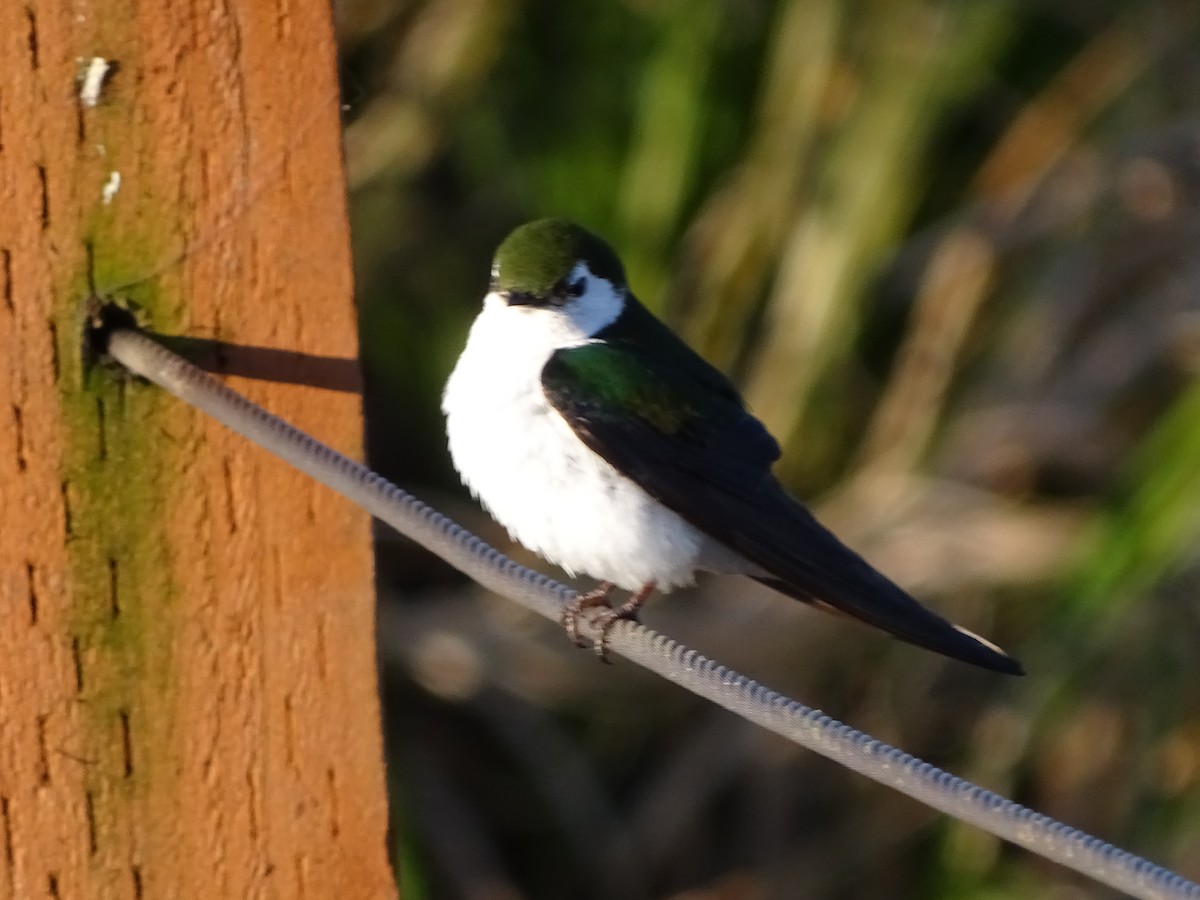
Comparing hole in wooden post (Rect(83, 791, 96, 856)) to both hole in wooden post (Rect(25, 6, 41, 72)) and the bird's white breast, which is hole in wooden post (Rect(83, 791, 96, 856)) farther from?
the bird's white breast

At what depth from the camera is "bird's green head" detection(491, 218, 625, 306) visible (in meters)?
2.35

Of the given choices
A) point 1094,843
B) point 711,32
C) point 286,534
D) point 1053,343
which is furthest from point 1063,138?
point 1094,843

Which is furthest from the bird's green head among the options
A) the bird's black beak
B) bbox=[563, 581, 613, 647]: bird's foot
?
bbox=[563, 581, 613, 647]: bird's foot

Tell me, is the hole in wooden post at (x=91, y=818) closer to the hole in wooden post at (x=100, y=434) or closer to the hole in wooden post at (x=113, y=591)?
the hole in wooden post at (x=113, y=591)

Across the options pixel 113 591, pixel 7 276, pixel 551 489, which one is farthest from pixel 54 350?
pixel 551 489

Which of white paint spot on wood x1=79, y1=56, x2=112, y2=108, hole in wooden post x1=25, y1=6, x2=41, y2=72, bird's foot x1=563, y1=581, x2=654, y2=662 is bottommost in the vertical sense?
bird's foot x1=563, y1=581, x2=654, y2=662

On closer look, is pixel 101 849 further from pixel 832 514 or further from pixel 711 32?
pixel 711 32

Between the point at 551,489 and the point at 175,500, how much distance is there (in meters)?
0.69

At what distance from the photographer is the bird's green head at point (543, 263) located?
2350 millimetres

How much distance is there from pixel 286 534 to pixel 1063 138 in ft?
8.06

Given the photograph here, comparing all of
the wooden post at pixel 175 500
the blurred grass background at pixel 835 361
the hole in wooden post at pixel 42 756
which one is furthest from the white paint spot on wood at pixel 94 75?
the blurred grass background at pixel 835 361

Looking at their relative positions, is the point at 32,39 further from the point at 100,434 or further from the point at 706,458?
the point at 706,458

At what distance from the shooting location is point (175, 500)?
4.76 feet

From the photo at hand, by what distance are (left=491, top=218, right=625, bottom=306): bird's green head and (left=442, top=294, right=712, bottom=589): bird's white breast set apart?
164 millimetres
